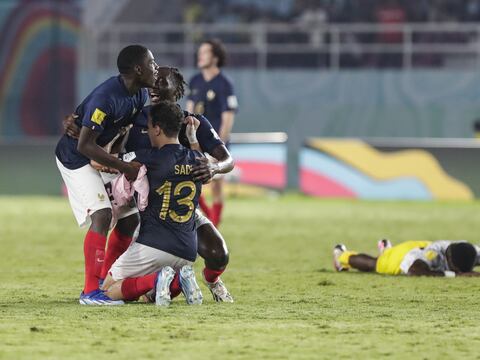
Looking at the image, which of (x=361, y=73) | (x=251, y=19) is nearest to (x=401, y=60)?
(x=361, y=73)

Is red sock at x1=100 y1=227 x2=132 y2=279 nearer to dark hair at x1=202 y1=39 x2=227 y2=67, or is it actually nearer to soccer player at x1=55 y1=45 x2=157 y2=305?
soccer player at x1=55 y1=45 x2=157 y2=305

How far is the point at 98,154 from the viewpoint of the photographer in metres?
7.82

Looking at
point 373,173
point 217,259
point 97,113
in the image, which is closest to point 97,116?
point 97,113

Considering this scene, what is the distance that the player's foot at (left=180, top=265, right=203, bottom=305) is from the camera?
303 inches

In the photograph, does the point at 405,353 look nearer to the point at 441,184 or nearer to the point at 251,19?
the point at 441,184

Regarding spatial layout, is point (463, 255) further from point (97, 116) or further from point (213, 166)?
point (97, 116)

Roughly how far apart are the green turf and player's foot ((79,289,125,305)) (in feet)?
0.28

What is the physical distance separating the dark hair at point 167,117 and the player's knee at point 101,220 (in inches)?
30.2

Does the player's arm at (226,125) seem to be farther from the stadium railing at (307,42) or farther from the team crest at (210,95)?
the stadium railing at (307,42)

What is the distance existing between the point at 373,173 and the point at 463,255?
1181 centimetres

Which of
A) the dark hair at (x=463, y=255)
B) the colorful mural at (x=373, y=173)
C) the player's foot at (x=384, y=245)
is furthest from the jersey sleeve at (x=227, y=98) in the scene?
the colorful mural at (x=373, y=173)

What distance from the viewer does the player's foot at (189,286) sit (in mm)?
7684

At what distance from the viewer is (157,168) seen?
776cm

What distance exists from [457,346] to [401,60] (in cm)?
2004
